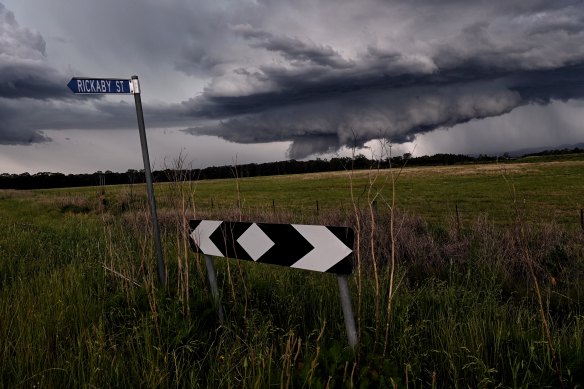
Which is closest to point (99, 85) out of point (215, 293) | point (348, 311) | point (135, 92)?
point (135, 92)

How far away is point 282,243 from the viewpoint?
3.48 metres

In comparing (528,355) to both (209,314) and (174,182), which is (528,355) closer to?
(209,314)

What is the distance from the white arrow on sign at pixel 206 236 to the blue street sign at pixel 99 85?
218 cm

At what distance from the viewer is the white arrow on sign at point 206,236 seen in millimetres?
4293

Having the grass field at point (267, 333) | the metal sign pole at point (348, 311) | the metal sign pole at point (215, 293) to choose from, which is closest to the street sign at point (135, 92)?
the grass field at point (267, 333)

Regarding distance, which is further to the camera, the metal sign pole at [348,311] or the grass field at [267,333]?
the metal sign pole at [348,311]

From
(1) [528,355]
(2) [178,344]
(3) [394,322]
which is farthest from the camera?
(3) [394,322]

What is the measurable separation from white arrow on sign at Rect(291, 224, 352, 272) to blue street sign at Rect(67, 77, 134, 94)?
3372mm

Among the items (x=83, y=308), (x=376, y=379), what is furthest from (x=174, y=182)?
(x=376, y=379)

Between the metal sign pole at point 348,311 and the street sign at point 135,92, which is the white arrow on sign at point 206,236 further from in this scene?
the metal sign pole at point 348,311

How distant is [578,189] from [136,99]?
4810 cm

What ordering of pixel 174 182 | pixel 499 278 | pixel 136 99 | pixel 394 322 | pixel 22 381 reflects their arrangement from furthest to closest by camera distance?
pixel 499 278 < pixel 136 99 < pixel 174 182 < pixel 394 322 < pixel 22 381

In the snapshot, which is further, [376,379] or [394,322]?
[394,322]

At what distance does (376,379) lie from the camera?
2.78 metres
